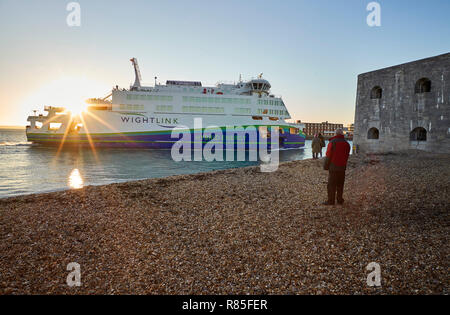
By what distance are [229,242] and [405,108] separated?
762 inches

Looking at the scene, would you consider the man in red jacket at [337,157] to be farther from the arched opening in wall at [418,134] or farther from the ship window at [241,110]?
the ship window at [241,110]

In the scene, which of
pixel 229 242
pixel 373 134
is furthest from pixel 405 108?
pixel 229 242

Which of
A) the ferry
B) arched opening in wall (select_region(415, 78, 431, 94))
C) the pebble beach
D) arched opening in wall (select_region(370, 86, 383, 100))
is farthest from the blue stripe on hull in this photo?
the pebble beach

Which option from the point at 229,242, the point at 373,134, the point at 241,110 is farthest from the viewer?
the point at 241,110

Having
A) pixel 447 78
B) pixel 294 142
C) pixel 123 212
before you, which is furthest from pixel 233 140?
pixel 123 212

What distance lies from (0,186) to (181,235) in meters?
13.6

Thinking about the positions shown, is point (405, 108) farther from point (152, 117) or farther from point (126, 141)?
point (126, 141)

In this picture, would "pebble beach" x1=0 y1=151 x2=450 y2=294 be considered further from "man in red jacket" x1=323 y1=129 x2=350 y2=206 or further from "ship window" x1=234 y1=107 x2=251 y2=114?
"ship window" x1=234 y1=107 x2=251 y2=114

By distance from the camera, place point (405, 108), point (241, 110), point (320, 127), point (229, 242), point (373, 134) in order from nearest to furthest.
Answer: point (229, 242) < point (405, 108) < point (373, 134) < point (241, 110) < point (320, 127)

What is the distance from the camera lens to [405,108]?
1723 cm

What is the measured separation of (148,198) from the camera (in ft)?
24.0

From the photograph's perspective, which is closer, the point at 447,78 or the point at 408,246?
the point at 408,246

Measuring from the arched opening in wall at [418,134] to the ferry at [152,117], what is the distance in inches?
922
